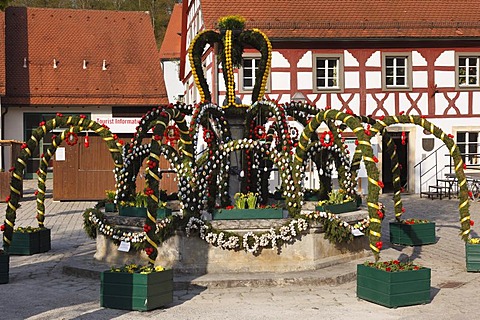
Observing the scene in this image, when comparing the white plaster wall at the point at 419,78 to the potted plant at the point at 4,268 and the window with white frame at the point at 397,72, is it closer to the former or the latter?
the window with white frame at the point at 397,72

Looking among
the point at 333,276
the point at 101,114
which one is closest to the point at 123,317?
the point at 333,276

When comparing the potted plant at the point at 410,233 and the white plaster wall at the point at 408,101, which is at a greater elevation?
the white plaster wall at the point at 408,101

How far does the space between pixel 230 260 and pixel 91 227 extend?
2558 mm

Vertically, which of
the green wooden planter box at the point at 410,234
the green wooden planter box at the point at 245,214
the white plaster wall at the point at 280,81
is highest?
the white plaster wall at the point at 280,81

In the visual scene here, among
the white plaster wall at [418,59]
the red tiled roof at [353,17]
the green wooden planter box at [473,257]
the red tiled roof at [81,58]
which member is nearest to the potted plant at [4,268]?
the green wooden planter box at [473,257]

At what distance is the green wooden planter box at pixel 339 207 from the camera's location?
37.9 ft

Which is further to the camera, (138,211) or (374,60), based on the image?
(374,60)

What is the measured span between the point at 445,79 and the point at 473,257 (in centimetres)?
1576

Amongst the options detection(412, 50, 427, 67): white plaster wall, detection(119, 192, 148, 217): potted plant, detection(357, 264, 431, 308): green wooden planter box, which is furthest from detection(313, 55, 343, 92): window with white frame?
detection(357, 264, 431, 308): green wooden planter box

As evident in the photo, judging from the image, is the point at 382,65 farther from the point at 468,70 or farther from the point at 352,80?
the point at 468,70

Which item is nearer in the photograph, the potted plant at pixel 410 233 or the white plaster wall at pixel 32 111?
the potted plant at pixel 410 233

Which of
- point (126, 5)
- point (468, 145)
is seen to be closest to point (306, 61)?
point (468, 145)

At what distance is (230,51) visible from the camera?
41.7 feet

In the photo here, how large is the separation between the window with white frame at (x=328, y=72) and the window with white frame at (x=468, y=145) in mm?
4437
